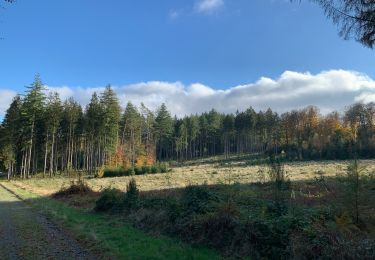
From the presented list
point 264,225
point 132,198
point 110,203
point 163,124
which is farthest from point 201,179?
point 163,124

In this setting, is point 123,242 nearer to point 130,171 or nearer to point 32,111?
point 130,171

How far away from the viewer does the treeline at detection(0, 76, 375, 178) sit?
68062mm

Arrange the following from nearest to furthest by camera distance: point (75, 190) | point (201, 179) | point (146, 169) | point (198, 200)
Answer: point (198, 200), point (75, 190), point (201, 179), point (146, 169)

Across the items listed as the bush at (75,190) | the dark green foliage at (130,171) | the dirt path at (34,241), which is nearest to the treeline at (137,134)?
the dark green foliage at (130,171)

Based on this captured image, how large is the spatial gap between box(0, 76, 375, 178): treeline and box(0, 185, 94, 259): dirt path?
119ft

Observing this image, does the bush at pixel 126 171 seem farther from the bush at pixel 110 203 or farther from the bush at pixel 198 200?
the bush at pixel 198 200

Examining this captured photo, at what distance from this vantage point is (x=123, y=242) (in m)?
10.9

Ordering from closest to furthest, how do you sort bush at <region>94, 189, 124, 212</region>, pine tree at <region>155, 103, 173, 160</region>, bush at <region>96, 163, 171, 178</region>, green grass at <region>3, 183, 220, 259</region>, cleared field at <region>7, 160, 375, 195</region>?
green grass at <region>3, 183, 220, 259</region> → bush at <region>94, 189, 124, 212</region> → cleared field at <region>7, 160, 375, 195</region> → bush at <region>96, 163, 171, 178</region> → pine tree at <region>155, 103, 173, 160</region>

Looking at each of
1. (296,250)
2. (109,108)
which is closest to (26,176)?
(109,108)

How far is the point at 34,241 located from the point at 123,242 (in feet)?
9.78

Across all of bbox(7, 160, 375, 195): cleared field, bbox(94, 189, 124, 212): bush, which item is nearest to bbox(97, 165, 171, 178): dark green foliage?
bbox(7, 160, 375, 195): cleared field

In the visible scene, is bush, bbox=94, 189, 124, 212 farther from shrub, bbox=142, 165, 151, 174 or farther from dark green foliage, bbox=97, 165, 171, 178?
shrub, bbox=142, 165, 151, 174

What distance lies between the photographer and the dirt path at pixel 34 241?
990 cm

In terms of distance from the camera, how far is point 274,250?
8352 mm
